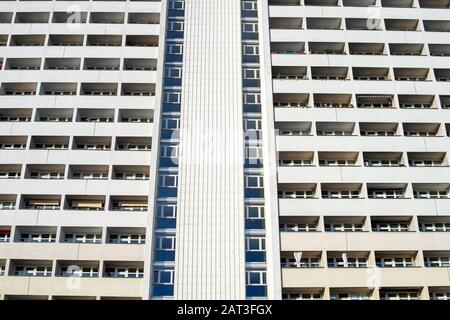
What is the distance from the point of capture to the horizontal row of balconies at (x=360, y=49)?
41.5 m

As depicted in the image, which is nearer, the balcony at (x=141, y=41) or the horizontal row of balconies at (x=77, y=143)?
the horizontal row of balconies at (x=77, y=143)

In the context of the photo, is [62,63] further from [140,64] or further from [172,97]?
[172,97]

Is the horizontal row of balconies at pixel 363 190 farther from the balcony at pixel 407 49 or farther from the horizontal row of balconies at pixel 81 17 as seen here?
the horizontal row of balconies at pixel 81 17

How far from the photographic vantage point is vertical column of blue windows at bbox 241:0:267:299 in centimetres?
3312

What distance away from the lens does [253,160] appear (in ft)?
121

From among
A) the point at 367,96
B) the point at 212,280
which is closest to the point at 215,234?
the point at 212,280

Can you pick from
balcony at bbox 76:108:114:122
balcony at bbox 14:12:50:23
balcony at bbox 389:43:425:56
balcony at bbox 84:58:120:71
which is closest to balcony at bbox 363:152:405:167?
balcony at bbox 389:43:425:56

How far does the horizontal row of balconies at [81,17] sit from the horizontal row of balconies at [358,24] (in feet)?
33.0

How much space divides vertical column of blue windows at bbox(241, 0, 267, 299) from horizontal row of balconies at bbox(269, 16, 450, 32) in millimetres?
2387

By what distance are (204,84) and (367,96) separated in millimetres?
11664

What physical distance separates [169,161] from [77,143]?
7.10 meters

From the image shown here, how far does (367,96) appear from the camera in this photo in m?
39.3

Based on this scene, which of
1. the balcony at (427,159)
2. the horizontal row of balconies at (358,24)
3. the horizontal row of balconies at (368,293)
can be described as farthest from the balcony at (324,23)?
the horizontal row of balconies at (368,293)

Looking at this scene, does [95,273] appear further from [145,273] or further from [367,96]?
[367,96]
